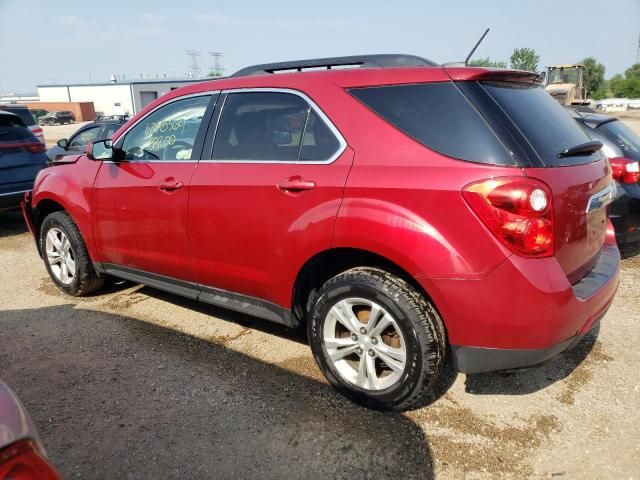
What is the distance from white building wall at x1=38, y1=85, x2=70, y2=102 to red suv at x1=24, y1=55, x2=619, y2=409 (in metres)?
83.4

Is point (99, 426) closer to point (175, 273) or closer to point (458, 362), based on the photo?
point (175, 273)

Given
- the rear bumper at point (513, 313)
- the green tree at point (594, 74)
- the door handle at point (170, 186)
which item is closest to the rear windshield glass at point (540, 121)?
the rear bumper at point (513, 313)

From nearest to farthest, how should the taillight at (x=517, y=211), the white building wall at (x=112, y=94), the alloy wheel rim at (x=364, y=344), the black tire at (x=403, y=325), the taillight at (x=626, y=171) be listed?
the taillight at (x=517, y=211), the black tire at (x=403, y=325), the alloy wheel rim at (x=364, y=344), the taillight at (x=626, y=171), the white building wall at (x=112, y=94)

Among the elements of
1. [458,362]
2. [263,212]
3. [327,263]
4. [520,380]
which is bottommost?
[520,380]

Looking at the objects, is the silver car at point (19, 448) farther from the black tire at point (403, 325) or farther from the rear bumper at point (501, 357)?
the rear bumper at point (501, 357)

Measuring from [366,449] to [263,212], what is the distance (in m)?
1.38

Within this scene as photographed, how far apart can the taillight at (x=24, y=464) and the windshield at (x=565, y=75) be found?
26.7 meters

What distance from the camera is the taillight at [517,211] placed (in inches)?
84.7

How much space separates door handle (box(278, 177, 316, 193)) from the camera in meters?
2.67

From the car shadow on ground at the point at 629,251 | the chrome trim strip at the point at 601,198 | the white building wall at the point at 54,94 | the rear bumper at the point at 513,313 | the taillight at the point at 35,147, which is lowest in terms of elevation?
the car shadow on ground at the point at 629,251

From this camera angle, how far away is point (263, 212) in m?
2.87

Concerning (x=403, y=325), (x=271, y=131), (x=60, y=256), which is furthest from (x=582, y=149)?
(x=60, y=256)

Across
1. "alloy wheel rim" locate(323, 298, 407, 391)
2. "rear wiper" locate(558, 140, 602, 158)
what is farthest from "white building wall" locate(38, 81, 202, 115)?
"rear wiper" locate(558, 140, 602, 158)

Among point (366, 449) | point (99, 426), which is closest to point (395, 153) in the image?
point (366, 449)
